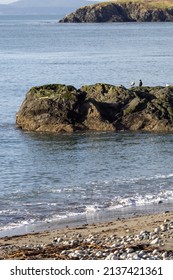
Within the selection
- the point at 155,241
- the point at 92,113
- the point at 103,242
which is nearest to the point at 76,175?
the point at 92,113

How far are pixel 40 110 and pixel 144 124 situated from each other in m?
5.91

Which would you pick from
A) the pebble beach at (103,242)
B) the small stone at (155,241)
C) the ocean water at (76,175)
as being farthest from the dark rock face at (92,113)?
the small stone at (155,241)

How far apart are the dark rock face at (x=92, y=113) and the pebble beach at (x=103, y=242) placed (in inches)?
704

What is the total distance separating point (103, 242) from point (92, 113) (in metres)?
23.0

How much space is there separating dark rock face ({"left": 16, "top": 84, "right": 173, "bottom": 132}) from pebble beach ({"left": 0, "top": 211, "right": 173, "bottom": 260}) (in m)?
17.9

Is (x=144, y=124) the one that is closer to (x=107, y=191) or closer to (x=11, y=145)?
(x=11, y=145)

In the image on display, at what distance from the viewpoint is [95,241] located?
19.5m

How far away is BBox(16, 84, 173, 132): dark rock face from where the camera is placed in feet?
137

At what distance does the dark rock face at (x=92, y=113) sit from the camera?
4169 cm

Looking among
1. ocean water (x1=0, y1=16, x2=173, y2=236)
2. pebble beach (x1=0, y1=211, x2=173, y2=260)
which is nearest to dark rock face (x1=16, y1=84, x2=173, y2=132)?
ocean water (x1=0, y1=16, x2=173, y2=236)

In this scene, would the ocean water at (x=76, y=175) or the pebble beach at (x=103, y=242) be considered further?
the ocean water at (x=76, y=175)

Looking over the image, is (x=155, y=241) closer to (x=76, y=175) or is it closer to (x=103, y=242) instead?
(x=103, y=242)

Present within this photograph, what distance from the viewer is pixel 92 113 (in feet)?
137

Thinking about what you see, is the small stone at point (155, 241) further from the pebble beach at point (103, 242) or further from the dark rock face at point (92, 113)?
the dark rock face at point (92, 113)
